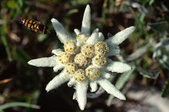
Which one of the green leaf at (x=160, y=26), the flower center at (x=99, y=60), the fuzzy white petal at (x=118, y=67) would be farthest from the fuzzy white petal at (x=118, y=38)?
the green leaf at (x=160, y=26)

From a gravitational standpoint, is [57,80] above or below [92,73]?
below

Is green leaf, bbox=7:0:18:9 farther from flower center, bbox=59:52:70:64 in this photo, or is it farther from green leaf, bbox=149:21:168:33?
green leaf, bbox=149:21:168:33

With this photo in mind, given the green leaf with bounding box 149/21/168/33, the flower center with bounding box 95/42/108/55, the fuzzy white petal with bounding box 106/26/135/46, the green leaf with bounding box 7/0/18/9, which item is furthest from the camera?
the green leaf with bounding box 7/0/18/9

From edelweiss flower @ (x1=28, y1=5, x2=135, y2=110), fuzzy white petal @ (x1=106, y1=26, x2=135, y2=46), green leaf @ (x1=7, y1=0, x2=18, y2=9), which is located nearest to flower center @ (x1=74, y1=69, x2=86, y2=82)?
edelweiss flower @ (x1=28, y1=5, x2=135, y2=110)

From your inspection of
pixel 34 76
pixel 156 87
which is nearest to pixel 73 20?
pixel 34 76

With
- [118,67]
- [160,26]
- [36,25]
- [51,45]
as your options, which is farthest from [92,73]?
[51,45]

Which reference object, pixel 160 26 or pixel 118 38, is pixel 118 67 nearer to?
pixel 118 38
